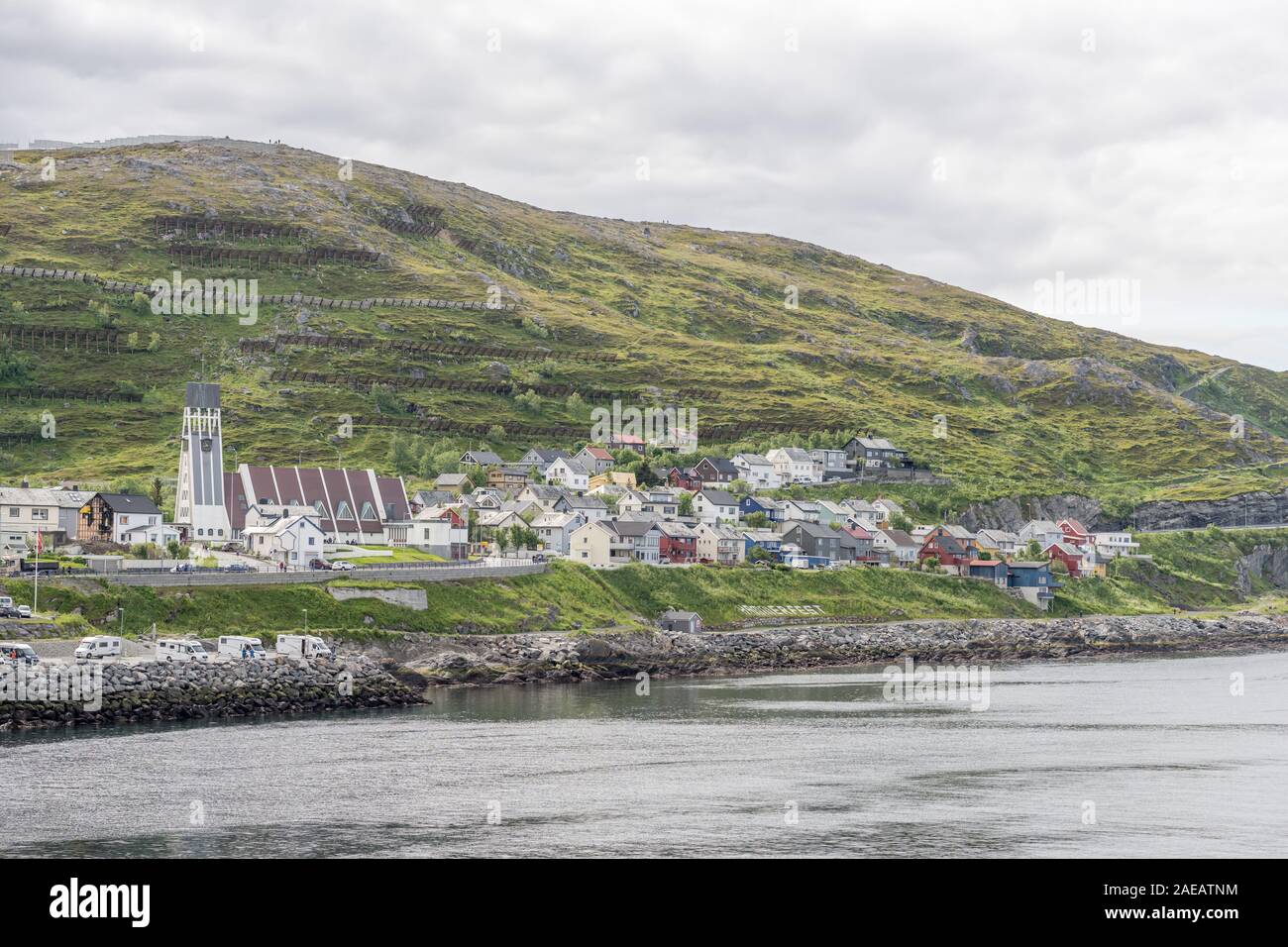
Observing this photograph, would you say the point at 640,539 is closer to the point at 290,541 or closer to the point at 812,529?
the point at 812,529

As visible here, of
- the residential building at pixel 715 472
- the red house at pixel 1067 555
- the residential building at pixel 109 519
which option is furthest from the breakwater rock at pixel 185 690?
the residential building at pixel 715 472

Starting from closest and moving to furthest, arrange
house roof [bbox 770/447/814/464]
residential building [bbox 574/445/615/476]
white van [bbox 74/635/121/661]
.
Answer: white van [bbox 74/635/121/661], residential building [bbox 574/445/615/476], house roof [bbox 770/447/814/464]

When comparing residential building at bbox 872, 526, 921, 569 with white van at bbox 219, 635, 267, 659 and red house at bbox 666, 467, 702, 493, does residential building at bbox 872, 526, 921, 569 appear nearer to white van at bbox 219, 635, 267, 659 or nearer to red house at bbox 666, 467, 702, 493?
red house at bbox 666, 467, 702, 493

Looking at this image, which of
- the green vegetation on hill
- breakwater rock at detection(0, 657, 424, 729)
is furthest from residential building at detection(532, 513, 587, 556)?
breakwater rock at detection(0, 657, 424, 729)

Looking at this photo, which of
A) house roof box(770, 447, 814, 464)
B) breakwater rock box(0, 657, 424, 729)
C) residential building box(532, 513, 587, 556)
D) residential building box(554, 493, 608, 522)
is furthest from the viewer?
house roof box(770, 447, 814, 464)

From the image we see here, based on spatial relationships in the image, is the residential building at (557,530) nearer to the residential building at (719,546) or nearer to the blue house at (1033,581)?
the residential building at (719,546)

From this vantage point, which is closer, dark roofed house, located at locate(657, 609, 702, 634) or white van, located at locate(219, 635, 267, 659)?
white van, located at locate(219, 635, 267, 659)

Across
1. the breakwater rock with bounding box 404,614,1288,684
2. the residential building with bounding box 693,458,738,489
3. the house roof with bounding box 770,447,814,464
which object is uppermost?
the house roof with bounding box 770,447,814,464
